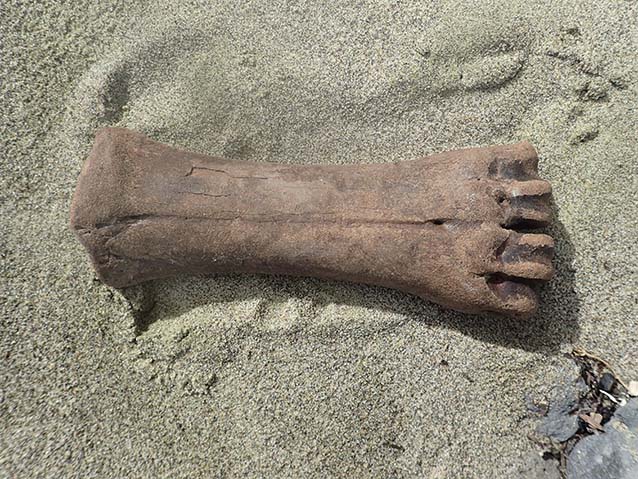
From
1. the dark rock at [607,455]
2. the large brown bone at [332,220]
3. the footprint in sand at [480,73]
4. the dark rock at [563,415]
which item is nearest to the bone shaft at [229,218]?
the large brown bone at [332,220]

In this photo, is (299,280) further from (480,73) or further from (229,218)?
(480,73)

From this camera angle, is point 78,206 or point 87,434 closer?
point 78,206

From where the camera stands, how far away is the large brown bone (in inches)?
49.4

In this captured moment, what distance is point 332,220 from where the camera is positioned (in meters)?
1.30

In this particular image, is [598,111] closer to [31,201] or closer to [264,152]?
[264,152]

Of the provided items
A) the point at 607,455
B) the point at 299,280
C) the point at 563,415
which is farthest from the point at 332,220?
the point at 607,455

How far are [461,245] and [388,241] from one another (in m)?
0.19

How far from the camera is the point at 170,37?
1.50m

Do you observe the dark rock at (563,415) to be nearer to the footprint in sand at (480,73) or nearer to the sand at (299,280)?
the sand at (299,280)

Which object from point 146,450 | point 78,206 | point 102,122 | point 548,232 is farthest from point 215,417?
point 548,232

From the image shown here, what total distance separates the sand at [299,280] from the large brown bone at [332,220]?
0.55ft

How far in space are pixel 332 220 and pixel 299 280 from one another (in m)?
0.26

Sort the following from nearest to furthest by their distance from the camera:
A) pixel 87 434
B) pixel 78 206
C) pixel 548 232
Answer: pixel 78 206 < pixel 87 434 < pixel 548 232

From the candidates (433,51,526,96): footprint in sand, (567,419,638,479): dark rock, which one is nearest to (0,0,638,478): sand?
(433,51,526,96): footprint in sand
